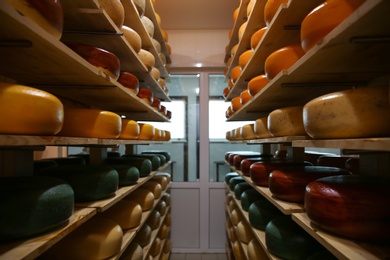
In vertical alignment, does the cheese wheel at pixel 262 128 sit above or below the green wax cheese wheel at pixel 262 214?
above

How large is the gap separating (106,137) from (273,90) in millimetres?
892

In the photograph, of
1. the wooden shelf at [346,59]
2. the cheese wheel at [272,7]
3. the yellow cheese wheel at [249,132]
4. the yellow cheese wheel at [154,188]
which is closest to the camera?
the wooden shelf at [346,59]

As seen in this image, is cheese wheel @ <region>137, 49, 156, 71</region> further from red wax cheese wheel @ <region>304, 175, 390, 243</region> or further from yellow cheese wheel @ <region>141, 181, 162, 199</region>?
red wax cheese wheel @ <region>304, 175, 390, 243</region>

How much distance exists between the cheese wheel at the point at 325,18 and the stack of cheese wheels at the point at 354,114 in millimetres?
203

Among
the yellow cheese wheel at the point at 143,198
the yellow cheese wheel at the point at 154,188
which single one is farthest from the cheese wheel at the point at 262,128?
the yellow cheese wheel at the point at 154,188

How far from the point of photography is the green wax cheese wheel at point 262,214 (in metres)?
1.63

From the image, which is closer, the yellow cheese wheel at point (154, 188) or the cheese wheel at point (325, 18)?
the cheese wheel at point (325, 18)

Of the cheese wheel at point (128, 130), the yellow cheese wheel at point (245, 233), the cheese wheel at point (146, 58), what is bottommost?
the yellow cheese wheel at point (245, 233)

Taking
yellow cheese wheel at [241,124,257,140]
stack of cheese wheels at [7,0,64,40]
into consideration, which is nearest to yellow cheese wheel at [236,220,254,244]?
yellow cheese wheel at [241,124,257,140]

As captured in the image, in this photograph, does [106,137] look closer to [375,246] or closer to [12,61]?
[12,61]

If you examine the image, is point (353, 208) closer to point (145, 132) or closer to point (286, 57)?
point (286, 57)

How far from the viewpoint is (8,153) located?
4.18ft

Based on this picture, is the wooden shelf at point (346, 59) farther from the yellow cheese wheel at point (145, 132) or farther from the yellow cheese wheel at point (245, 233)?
the yellow cheese wheel at point (245, 233)

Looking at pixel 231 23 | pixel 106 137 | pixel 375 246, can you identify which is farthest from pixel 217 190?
pixel 375 246
